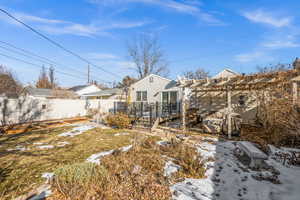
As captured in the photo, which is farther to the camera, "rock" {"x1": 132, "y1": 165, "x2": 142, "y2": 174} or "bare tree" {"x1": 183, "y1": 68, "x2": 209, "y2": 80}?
"bare tree" {"x1": 183, "y1": 68, "x2": 209, "y2": 80}

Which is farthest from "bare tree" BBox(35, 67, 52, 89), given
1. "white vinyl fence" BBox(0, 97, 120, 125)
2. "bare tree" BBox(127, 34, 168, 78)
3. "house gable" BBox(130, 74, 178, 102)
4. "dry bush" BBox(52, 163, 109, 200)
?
"dry bush" BBox(52, 163, 109, 200)

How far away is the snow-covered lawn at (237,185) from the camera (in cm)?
230

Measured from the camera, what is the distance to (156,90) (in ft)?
41.7

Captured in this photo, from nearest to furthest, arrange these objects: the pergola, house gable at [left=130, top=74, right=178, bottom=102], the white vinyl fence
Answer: the pergola → the white vinyl fence → house gable at [left=130, top=74, right=178, bottom=102]

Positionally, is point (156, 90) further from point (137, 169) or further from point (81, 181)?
point (81, 181)

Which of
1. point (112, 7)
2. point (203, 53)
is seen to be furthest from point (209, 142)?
point (203, 53)

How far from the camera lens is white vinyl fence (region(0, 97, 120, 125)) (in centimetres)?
884

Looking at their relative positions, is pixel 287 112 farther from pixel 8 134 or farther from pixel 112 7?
pixel 8 134

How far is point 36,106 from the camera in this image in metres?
10.5

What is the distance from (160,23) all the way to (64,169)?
15534 mm

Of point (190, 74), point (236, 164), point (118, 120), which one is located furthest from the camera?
point (190, 74)

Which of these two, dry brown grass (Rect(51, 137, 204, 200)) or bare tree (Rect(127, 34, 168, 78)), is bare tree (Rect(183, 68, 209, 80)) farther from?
dry brown grass (Rect(51, 137, 204, 200))

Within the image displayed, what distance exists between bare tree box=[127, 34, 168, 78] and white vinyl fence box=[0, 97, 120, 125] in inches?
459

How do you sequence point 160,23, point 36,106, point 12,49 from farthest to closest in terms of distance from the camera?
point 160,23
point 12,49
point 36,106
